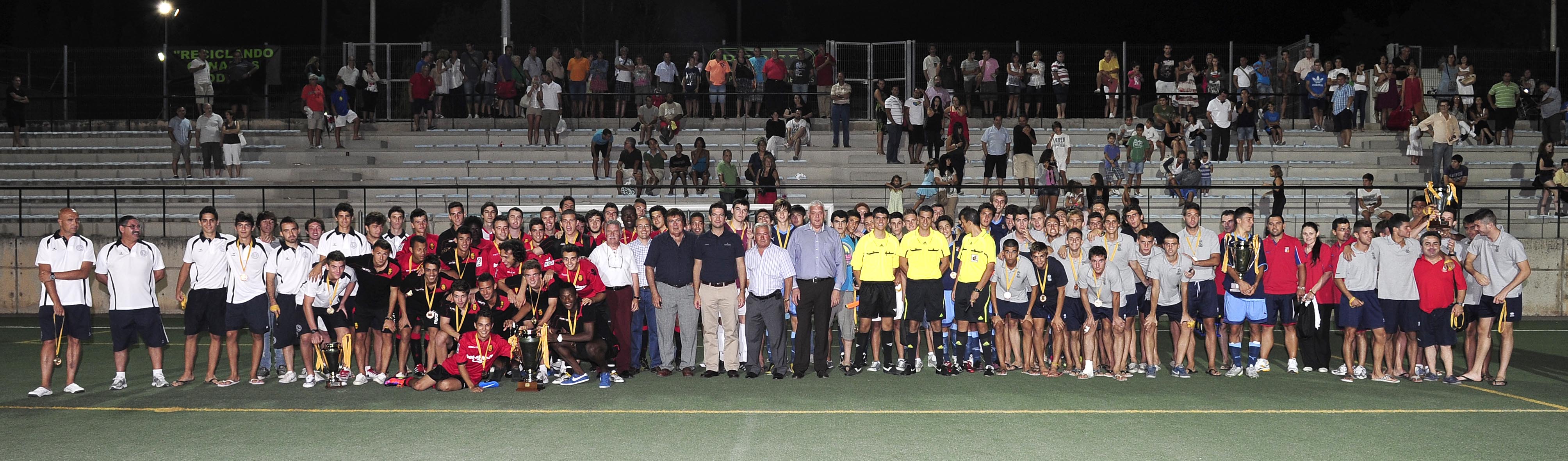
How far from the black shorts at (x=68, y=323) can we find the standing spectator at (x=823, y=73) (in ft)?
51.3

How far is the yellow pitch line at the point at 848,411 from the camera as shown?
9133 millimetres

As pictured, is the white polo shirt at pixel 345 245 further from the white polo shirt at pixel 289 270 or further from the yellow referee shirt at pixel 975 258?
the yellow referee shirt at pixel 975 258

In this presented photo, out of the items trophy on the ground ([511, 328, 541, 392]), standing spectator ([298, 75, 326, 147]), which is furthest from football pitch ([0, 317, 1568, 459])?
standing spectator ([298, 75, 326, 147])

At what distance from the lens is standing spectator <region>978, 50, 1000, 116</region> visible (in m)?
24.2

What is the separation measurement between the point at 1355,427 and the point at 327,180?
17.3 m

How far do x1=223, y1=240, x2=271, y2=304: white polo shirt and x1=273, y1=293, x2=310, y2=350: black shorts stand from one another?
0.67 feet

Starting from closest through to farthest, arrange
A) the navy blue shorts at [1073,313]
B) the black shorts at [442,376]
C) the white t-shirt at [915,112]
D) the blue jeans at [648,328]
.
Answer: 1. the black shorts at [442,376]
2. the navy blue shorts at [1073,313]
3. the blue jeans at [648,328]
4. the white t-shirt at [915,112]

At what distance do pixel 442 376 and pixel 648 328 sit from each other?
6.88ft

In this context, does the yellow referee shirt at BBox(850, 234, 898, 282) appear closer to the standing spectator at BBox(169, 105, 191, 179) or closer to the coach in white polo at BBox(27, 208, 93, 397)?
the coach in white polo at BBox(27, 208, 93, 397)

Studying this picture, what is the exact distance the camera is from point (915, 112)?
21484 millimetres

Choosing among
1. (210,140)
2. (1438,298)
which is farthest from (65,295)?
(1438,298)

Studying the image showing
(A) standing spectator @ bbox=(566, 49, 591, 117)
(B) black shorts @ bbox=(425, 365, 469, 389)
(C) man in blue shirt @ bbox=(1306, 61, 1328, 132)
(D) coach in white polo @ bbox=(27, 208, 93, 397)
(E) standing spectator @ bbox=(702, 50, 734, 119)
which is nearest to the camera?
(D) coach in white polo @ bbox=(27, 208, 93, 397)

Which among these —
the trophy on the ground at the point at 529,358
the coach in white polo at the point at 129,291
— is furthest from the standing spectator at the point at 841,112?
the coach in white polo at the point at 129,291

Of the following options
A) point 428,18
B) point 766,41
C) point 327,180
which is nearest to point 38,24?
point 428,18
